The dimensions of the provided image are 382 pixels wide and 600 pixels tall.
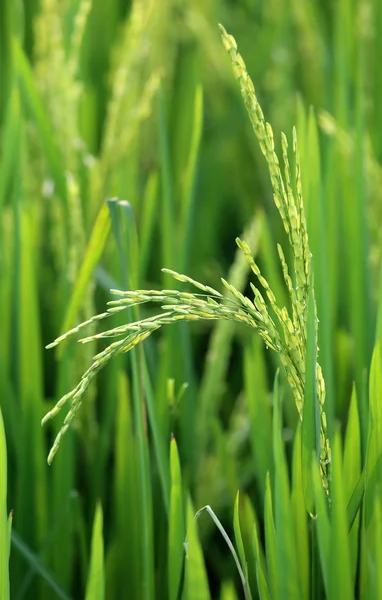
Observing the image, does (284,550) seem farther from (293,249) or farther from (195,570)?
(293,249)

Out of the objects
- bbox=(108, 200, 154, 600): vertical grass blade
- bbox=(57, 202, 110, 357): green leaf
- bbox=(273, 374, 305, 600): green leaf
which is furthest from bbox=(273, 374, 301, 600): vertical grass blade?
bbox=(57, 202, 110, 357): green leaf

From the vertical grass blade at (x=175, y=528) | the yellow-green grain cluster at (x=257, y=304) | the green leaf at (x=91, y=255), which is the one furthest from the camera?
the green leaf at (x=91, y=255)

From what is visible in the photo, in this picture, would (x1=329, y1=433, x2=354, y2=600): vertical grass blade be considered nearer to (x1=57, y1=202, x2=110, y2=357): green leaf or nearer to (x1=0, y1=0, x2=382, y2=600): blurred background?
(x1=0, y1=0, x2=382, y2=600): blurred background

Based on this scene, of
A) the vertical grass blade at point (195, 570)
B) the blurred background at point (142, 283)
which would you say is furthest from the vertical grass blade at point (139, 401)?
the vertical grass blade at point (195, 570)

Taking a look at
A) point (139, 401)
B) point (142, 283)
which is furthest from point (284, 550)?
point (142, 283)

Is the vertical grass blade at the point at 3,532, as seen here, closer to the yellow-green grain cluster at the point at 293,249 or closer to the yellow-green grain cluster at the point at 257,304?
the yellow-green grain cluster at the point at 257,304

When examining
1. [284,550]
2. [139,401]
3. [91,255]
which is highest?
[91,255]

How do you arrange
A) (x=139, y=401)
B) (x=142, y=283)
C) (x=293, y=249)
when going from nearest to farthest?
(x=293, y=249), (x=139, y=401), (x=142, y=283)

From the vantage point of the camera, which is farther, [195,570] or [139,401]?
[139,401]

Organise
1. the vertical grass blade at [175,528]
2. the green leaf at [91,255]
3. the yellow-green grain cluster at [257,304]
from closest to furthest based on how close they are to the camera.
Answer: the yellow-green grain cluster at [257,304] < the vertical grass blade at [175,528] < the green leaf at [91,255]
